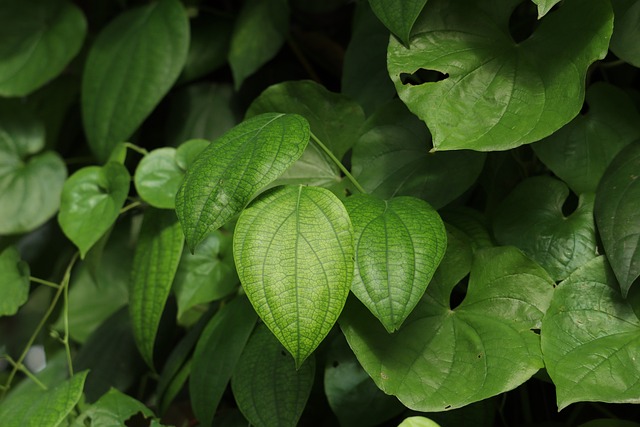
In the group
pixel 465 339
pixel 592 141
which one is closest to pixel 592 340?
pixel 465 339

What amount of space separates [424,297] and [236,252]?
202 mm

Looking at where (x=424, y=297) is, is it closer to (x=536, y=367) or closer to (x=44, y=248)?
(x=536, y=367)

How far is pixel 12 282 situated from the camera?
925 millimetres

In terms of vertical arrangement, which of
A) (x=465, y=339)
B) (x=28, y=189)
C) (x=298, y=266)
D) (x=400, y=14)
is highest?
(x=400, y=14)

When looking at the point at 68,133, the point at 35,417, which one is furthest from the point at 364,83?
the point at 68,133

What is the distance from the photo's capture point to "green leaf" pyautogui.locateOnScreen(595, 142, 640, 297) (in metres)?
0.68

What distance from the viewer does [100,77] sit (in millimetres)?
1174

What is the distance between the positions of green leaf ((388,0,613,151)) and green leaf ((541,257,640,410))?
15 cm

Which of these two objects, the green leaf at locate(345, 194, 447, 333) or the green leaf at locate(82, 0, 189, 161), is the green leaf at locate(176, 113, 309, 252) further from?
the green leaf at locate(82, 0, 189, 161)

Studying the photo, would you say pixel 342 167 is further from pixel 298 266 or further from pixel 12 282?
pixel 12 282

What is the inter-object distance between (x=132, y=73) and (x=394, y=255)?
0.64m

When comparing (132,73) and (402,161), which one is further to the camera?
(132,73)

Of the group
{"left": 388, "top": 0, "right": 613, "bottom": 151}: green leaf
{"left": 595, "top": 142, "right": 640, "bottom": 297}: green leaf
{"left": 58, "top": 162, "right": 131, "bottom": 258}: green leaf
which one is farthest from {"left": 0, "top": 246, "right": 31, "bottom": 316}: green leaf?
{"left": 595, "top": 142, "right": 640, "bottom": 297}: green leaf

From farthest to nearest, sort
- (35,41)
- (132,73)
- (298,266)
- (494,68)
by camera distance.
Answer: (35,41) < (132,73) < (494,68) < (298,266)
